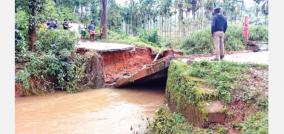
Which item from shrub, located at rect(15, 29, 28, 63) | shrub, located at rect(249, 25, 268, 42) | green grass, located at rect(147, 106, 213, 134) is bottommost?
green grass, located at rect(147, 106, 213, 134)

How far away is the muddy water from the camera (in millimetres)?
10219

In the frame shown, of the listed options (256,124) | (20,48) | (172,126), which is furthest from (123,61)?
(256,124)

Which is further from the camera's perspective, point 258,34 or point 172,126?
point 258,34

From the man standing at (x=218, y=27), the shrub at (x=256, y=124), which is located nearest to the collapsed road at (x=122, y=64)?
the man standing at (x=218, y=27)

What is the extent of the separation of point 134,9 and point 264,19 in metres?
13.2

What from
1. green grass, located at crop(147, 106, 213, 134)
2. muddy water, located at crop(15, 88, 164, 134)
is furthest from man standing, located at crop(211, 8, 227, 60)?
green grass, located at crop(147, 106, 213, 134)

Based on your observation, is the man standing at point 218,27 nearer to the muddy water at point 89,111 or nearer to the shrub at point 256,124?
the muddy water at point 89,111

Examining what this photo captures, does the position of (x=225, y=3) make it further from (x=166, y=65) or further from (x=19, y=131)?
(x=19, y=131)

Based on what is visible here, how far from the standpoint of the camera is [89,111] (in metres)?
12.5

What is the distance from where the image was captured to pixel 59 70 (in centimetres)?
1555

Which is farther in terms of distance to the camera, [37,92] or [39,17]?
[39,17]

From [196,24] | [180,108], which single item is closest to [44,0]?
[180,108]

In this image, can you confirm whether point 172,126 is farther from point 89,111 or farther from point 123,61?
point 123,61

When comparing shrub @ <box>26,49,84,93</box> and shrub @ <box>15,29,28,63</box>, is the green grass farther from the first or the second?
shrub @ <box>15,29,28,63</box>
